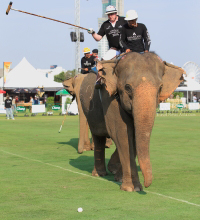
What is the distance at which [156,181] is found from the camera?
360 inches

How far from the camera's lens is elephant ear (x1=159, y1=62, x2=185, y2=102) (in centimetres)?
834

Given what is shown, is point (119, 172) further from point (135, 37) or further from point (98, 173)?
point (135, 37)

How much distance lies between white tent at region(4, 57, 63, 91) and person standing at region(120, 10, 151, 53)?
161 feet

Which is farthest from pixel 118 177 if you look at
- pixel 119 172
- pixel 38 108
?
pixel 38 108

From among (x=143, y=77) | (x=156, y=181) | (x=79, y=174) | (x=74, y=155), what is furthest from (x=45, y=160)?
(x=143, y=77)

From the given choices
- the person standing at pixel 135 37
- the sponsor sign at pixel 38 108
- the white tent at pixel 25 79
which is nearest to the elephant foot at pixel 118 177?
the person standing at pixel 135 37

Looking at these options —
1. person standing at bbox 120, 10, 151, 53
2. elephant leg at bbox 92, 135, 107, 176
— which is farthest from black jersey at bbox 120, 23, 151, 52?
elephant leg at bbox 92, 135, 107, 176

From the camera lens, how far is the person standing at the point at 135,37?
29.9 ft

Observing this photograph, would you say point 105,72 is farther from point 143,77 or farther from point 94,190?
point 94,190

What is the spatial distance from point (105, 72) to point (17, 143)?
9.71 metres

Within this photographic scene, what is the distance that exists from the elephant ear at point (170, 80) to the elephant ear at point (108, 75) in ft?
2.75

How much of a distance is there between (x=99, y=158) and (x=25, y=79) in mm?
49416

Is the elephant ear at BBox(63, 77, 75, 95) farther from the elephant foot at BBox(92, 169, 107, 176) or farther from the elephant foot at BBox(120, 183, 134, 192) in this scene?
the elephant foot at BBox(120, 183, 134, 192)

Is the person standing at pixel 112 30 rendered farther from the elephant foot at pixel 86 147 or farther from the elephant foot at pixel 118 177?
the elephant foot at pixel 86 147
